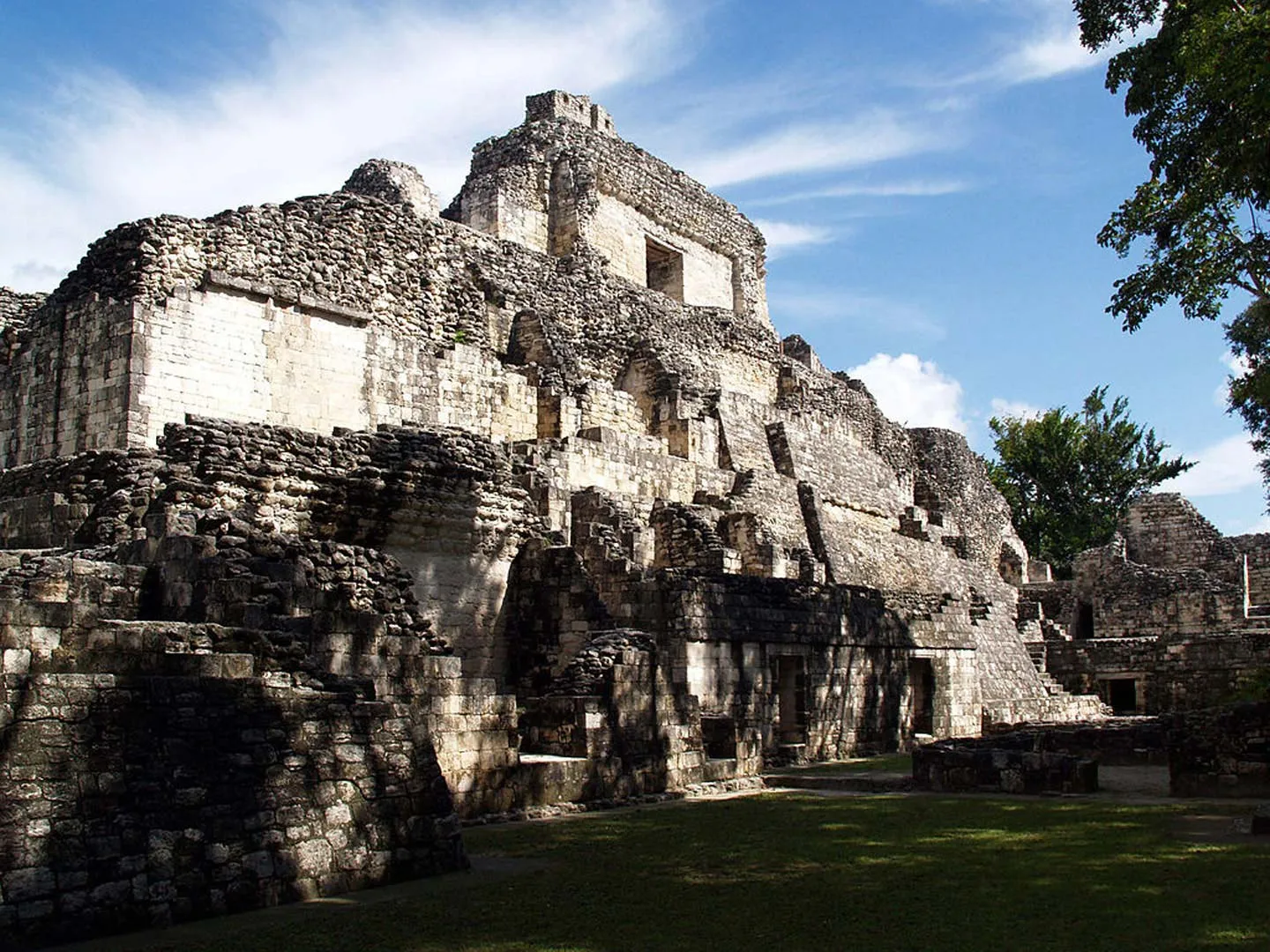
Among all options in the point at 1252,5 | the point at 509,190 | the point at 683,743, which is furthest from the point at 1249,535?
the point at 683,743

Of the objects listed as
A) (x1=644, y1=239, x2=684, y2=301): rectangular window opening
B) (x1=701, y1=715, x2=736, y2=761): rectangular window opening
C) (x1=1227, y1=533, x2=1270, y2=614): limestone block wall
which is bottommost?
(x1=701, y1=715, x2=736, y2=761): rectangular window opening

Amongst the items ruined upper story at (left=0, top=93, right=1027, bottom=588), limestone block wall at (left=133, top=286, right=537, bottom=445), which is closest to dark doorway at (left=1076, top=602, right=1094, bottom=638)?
ruined upper story at (left=0, top=93, right=1027, bottom=588)

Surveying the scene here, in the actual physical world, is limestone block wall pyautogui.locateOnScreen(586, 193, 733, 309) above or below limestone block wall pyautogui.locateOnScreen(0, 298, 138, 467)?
above

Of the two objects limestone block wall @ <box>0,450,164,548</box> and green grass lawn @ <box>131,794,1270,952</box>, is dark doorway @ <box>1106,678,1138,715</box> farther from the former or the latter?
limestone block wall @ <box>0,450,164,548</box>

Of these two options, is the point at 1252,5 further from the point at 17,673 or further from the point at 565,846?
the point at 17,673

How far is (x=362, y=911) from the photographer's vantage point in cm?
714

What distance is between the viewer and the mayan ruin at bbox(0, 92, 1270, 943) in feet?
23.7

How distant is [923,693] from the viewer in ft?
71.2

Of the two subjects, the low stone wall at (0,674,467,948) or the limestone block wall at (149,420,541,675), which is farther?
the limestone block wall at (149,420,541,675)

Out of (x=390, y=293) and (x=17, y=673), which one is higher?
(x=390, y=293)

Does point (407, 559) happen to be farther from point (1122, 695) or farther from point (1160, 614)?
point (1160, 614)

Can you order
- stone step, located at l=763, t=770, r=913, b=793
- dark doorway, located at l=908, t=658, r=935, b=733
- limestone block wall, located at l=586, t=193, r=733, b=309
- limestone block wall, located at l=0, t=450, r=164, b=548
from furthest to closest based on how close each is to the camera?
limestone block wall, located at l=586, t=193, r=733, b=309 < dark doorway, located at l=908, t=658, r=935, b=733 < stone step, located at l=763, t=770, r=913, b=793 < limestone block wall, located at l=0, t=450, r=164, b=548

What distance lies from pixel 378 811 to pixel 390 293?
14.2 metres

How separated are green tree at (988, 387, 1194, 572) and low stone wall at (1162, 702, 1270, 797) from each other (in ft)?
126
